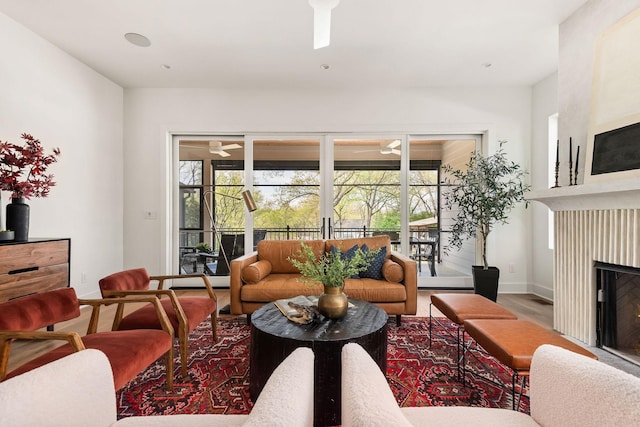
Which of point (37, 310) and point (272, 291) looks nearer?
point (37, 310)

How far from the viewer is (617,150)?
2473mm

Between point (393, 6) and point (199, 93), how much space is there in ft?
10.1

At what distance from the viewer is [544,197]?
9.92 ft

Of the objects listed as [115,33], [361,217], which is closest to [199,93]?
[115,33]

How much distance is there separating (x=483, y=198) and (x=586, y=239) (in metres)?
1.43

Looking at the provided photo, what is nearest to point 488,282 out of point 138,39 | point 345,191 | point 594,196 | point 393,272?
point 393,272

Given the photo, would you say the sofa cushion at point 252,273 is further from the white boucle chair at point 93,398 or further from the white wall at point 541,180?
the white wall at point 541,180

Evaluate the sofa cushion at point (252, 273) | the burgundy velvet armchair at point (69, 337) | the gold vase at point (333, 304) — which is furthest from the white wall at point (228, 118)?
the gold vase at point (333, 304)

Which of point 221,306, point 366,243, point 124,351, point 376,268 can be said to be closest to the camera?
point 124,351

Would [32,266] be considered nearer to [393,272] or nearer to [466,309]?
[393,272]

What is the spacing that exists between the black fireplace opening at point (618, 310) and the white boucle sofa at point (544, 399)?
2169 mm

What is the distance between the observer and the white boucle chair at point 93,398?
678 millimetres

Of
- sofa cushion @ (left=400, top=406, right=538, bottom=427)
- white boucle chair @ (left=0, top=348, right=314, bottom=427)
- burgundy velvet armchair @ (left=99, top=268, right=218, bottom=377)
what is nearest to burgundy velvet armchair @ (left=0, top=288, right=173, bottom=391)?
burgundy velvet armchair @ (left=99, top=268, right=218, bottom=377)

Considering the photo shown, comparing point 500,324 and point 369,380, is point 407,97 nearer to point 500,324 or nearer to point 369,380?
point 500,324
